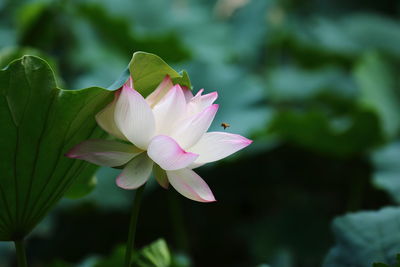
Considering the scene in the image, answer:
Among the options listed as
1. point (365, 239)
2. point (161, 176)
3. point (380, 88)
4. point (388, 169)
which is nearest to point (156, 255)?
point (161, 176)

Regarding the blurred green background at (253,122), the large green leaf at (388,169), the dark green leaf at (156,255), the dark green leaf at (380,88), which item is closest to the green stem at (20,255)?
the dark green leaf at (156,255)

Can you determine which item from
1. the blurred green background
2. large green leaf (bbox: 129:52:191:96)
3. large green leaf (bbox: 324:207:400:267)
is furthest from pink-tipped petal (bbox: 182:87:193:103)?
the blurred green background

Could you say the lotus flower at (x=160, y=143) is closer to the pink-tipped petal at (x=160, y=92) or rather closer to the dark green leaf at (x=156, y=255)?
the pink-tipped petal at (x=160, y=92)

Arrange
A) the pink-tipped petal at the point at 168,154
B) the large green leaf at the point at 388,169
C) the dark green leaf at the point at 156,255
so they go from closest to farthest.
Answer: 1. the pink-tipped petal at the point at 168,154
2. the dark green leaf at the point at 156,255
3. the large green leaf at the point at 388,169

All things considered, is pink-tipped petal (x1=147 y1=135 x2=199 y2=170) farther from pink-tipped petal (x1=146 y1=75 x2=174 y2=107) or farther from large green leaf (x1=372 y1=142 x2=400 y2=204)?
large green leaf (x1=372 y1=142 x2=400 y2=204)

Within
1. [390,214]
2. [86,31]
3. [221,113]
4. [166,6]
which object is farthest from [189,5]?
[390,214]
